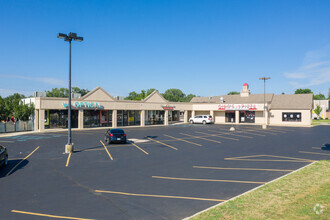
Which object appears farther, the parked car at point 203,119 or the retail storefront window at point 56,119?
the parked car at point 203,119

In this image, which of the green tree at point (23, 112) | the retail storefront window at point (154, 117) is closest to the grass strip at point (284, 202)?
the green tree at point (23, 112)

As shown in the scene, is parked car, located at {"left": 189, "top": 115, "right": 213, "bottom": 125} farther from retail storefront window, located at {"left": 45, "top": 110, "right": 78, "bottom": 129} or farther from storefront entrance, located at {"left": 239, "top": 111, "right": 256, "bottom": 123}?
retail storefront window, located at {"left": 45, "top": 110, "right": 78, "bottom": 129}

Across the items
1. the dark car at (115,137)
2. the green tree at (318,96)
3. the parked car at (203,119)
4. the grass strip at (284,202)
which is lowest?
the grass strip at (284,202)

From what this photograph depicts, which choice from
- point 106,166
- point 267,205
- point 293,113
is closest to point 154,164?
point 106,166

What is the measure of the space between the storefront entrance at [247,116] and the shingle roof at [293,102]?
4837mm

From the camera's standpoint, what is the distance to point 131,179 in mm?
11836

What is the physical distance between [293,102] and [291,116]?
11.7ft

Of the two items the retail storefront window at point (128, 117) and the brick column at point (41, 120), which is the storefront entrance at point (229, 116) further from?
the brick column at point (41, 120)

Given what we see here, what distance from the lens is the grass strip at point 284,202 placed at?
7.42 metres

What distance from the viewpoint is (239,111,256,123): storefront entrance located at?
5272cm

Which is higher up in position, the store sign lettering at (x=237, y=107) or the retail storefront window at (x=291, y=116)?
the store sign lettering at (x=237, y=107)

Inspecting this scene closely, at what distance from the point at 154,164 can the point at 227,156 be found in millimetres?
5975

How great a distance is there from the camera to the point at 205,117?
5200 cm

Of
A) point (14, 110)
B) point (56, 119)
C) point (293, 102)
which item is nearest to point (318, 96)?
point (293, 102)
